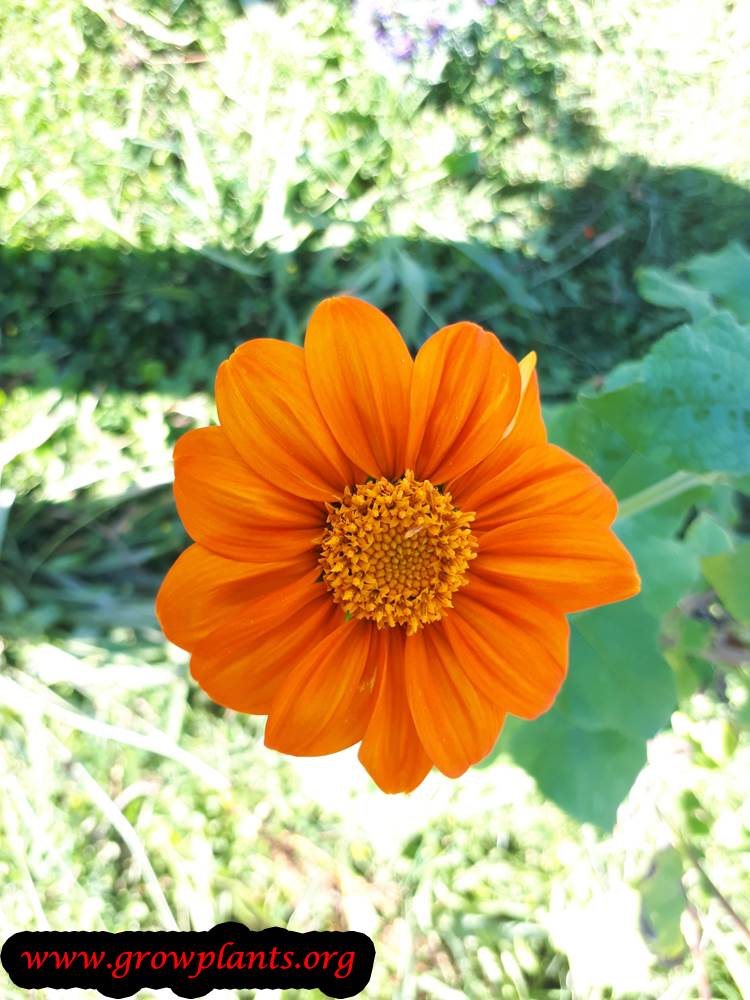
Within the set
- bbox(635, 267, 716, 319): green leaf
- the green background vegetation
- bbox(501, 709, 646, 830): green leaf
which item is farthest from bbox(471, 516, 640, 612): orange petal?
the green background vegetation

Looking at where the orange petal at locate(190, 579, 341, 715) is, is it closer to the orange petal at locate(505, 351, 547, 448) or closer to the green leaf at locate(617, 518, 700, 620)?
the orange petal at locate(505, 351, 547, 448)

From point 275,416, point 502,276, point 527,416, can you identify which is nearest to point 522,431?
point 527,416

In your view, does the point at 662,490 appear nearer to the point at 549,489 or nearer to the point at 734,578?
the point at 734,578

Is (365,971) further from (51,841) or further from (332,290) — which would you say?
(332,290)

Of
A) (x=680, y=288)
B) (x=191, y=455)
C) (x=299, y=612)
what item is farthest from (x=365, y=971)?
(x=680, y=288)

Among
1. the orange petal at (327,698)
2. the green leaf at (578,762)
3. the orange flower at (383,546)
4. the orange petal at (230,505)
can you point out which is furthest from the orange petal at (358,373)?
the green leaf at (578,762)
